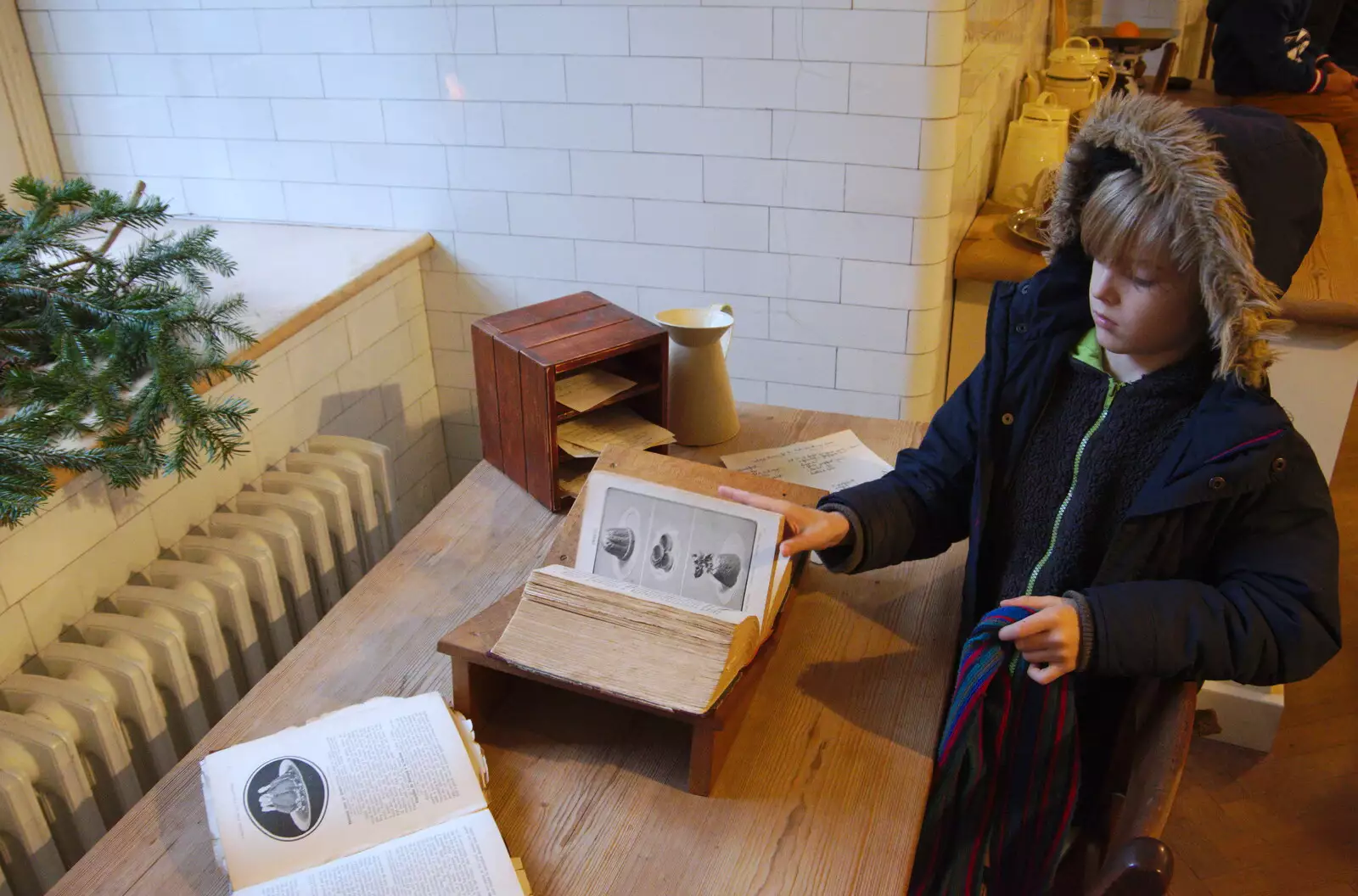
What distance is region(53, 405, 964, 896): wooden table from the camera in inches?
38.7

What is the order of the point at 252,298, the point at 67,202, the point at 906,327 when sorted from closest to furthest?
the point at 67,202
the point at 252,298
the point at 906,327

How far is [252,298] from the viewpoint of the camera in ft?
6.41

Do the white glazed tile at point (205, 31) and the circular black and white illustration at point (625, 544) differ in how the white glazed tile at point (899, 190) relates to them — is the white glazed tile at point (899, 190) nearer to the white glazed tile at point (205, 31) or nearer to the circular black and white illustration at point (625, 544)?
the circular black and white illustration at point (625, 544)

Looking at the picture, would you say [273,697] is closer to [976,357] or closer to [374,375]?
[374,375]

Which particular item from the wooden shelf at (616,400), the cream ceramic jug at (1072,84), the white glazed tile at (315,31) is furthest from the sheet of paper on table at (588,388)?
the cream ceramic jug at (1072,84)

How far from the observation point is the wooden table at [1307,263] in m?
1.99

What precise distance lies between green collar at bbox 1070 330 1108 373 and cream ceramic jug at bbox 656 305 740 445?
0.55 m

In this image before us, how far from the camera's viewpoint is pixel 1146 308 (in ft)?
3.53

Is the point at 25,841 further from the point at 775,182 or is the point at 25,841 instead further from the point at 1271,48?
the point at 1271,48

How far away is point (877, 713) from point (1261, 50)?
9.52ft

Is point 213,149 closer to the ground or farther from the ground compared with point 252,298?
farther from the ground

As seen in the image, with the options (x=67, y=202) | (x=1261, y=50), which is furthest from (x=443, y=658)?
(x=1261, y=50)

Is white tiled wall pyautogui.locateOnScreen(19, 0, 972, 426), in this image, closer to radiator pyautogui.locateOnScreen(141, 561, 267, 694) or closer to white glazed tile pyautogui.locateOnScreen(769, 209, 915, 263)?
white glazed tile pyautogui.locateOnScreen(769, 209, 915, 263)

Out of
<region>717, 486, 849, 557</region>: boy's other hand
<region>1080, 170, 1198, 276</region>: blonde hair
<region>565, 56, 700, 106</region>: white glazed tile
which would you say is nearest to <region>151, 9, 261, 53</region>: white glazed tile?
<region>565, 56, 700, 106</region>: white glazed tile
